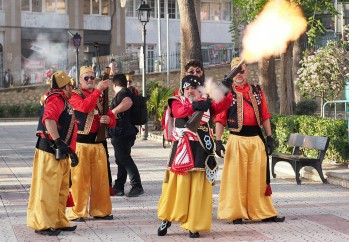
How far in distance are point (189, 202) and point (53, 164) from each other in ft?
5.36

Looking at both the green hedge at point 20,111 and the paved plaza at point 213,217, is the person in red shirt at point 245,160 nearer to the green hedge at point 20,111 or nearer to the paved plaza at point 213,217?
the paved plaza at point 213,217

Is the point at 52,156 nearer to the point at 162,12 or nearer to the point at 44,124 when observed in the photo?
the point at 44,124

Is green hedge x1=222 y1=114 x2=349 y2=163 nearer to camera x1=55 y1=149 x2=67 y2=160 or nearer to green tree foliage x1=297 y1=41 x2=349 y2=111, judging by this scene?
green tree foliage x1=297 y1=41 x2=349 y2=111

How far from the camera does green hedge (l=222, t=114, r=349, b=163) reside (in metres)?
16.4

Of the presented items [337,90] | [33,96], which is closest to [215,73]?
[33,96]

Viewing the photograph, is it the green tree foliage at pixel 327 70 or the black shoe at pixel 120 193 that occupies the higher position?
the green tree foliage at pixel 327 70

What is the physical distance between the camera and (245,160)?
10.7 meters

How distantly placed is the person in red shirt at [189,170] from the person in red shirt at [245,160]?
2.55 ft

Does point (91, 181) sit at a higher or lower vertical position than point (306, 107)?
lower

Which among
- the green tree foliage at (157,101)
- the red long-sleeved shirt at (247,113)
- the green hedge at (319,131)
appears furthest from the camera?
the green tree foliage at (157,101)

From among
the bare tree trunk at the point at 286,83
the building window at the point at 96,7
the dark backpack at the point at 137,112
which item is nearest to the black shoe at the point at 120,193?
the dark backpack at the point at 137,112

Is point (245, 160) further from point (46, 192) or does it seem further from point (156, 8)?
point (156, 8)

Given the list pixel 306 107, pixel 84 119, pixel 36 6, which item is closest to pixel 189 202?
pixel 84 119

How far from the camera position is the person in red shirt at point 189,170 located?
9625 millimetres
